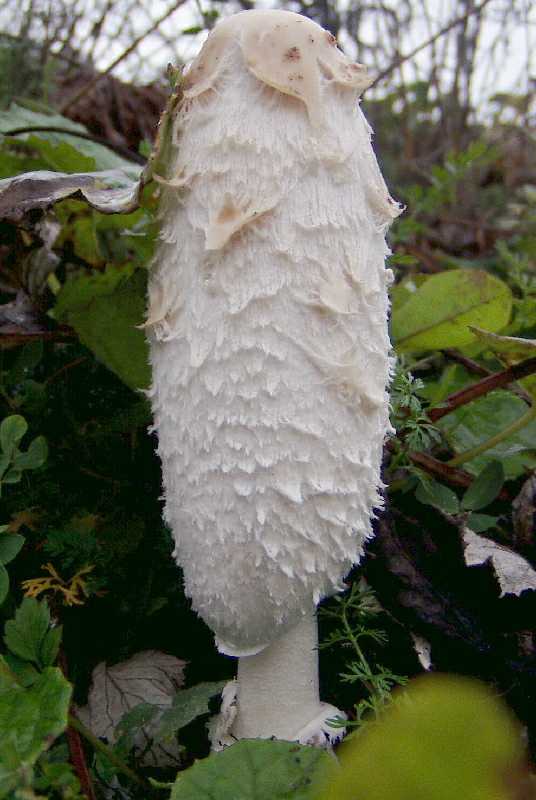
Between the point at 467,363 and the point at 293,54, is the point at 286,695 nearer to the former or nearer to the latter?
the point at 467,363

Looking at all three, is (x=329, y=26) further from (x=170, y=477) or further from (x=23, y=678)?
(x=23, y=678)

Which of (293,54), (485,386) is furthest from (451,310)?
(293,54)

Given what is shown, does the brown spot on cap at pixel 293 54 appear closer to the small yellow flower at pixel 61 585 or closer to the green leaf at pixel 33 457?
the green leaf at pixel 33 457

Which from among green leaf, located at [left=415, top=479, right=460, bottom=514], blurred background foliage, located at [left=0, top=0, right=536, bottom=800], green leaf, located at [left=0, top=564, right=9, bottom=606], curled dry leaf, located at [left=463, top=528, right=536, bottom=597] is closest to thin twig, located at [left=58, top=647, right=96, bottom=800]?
blurred background foliage, located at [left=0, top=0, right=536, bottom=800]

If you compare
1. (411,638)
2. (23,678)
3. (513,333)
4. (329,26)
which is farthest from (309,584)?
(329,26)

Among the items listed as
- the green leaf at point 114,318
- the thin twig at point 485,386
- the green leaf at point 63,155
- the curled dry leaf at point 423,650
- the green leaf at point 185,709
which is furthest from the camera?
the green leaf at point 63,155

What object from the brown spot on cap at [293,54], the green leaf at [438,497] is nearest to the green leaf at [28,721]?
the green leaf at [438,497]

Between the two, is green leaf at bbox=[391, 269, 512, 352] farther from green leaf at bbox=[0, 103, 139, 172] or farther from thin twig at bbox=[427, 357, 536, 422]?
green leaf at bbox=[0, 103, 139, 172]
